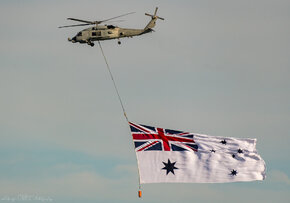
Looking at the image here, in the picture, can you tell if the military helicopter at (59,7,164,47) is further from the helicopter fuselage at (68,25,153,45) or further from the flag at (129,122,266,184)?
the flag at (129,122,266,184)

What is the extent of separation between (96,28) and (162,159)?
2656 centimetres

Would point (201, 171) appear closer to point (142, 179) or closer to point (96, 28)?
point (142, 179)

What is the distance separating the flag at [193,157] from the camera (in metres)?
85.5

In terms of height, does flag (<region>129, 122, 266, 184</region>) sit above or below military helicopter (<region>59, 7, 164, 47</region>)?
below

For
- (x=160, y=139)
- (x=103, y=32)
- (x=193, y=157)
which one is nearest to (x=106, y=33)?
(x=103, y=32)

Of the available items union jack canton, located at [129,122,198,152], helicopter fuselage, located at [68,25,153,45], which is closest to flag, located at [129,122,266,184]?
union jack canton, located at [129,122,198,152]

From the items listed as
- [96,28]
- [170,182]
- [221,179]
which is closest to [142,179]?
[170,182]

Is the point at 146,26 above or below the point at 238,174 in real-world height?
above

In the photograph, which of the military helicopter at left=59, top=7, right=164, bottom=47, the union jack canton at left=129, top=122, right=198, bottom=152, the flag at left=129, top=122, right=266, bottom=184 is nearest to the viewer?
the flag at left=129, top=122, right=266, bottom=184

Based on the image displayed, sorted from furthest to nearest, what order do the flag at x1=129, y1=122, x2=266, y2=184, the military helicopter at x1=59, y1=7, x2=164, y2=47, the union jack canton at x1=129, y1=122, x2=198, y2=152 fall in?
1. the military helicopter at x1=59, y1=7, x2=164, y2=47
2. the union jack canton at x1=129, y1=122, x2=198, y2=152
3. the flag at x1=129, y1=122, x2=266, y2=184

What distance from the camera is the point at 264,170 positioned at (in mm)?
86188

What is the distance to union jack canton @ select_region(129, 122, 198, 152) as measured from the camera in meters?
87.6

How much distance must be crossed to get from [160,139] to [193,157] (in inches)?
175

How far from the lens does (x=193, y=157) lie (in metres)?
87.9
